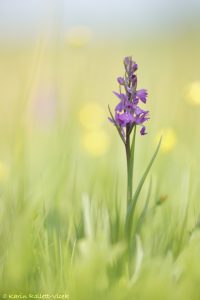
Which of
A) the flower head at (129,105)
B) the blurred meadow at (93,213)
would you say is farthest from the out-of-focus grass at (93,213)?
the flower head at (129,105)

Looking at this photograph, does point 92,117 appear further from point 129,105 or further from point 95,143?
point 129,105

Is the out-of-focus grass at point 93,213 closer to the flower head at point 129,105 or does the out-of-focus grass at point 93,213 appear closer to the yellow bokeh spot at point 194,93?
the yellow bokeh spot at point 194,93

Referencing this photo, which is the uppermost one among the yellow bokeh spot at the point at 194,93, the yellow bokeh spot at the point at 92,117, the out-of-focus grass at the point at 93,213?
the yellow bokeh spot at the point at 194,93

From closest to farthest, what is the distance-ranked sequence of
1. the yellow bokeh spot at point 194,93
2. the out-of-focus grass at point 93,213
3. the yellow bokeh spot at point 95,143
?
the out-of-focus grass at point 93,213, the yellow bokeh spot at point 95,143, the yellow bokeh spot at point 194,93

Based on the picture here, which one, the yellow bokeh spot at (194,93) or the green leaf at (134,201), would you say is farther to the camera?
the yellow bokeh spot at (194,93)

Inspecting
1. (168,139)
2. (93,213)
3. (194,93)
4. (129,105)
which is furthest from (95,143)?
(129,105)

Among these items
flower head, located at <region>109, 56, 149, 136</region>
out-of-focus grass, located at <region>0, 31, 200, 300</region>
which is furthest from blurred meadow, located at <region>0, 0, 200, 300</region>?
flower head, located at <region>109, 56, 149, 136</region>

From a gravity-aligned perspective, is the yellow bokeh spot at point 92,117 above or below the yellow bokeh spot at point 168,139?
above

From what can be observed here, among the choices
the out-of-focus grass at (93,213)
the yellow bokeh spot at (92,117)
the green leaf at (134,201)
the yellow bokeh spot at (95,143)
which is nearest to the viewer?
the out-of-focus grass at (93,213)
